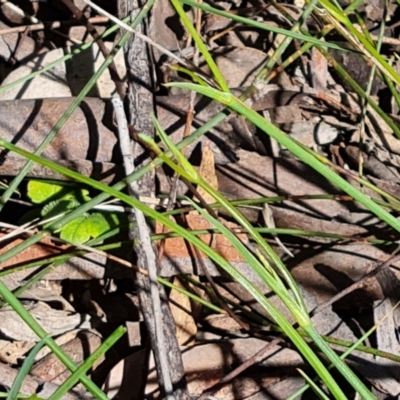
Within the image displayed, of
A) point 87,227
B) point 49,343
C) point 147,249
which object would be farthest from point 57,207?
point 49,343

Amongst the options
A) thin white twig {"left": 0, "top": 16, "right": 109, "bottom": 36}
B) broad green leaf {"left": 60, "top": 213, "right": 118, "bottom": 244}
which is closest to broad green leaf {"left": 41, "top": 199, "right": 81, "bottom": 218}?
broad green leaf {"left": 60, "top": 213, "right": 118, "bottom": 244}

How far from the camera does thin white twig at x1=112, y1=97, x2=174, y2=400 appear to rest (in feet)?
3.73

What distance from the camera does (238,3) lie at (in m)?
1.74

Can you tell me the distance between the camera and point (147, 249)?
121cm

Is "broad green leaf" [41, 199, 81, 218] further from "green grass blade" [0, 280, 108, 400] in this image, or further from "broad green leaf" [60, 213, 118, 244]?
"green grass blade" [0, 280, 108, 400]

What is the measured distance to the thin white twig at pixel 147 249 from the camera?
1138 millimetres

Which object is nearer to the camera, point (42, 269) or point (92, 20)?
point (42, 269)

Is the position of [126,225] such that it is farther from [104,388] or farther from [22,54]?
[22,54]

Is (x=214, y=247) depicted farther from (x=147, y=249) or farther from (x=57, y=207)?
(x=57, y=207)

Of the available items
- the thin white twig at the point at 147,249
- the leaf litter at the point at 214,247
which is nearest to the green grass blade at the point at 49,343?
the thin white twig at the point at 147,249

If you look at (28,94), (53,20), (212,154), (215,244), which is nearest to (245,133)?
(212,154)

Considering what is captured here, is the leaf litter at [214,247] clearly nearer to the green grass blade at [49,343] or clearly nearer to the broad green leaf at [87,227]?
the broad green leaf at [87,227]

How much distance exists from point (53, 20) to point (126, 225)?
26.9 inches

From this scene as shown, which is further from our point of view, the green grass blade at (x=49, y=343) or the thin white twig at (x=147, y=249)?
the thin white twig at (x=147, y=249)
